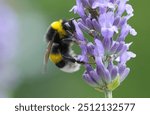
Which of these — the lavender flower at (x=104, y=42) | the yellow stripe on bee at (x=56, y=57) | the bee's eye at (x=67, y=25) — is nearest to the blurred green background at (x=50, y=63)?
the yellow stripe on bee at (x=56, y=57)

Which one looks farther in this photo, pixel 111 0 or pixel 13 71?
pixel 13 71

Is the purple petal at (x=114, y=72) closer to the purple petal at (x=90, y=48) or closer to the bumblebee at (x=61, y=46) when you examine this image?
the purple petal at (x=90, y=48)

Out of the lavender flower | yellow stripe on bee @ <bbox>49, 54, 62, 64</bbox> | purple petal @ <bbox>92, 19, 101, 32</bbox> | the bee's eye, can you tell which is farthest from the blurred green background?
purple petal @ <bbox>92, 19, 101, 32</bbox>

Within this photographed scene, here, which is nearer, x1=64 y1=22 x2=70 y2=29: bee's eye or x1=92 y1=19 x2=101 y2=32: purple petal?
x1=92 y1=19 x2=101 y2=32: purple petal

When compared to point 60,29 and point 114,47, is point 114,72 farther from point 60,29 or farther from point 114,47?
point 60,29

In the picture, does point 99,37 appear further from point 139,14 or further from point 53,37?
point 139,14

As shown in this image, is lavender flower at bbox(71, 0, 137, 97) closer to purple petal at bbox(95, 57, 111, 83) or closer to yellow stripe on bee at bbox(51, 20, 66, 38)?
purple petal at bbox(95, 57, 111, 83)

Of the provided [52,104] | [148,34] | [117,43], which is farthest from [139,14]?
[117,43]
